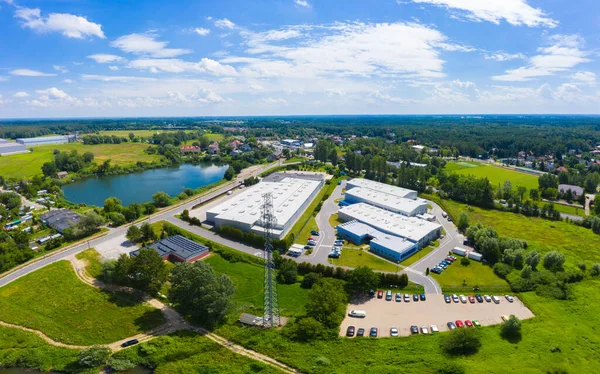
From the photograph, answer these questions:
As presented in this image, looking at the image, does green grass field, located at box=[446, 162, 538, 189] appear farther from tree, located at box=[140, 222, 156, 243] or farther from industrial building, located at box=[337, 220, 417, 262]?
tree, located at box=[140, 222, 156, 243]

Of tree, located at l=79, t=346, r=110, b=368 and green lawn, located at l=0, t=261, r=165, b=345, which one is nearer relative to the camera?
tree, located at l=79, t=346, r=110, b=368

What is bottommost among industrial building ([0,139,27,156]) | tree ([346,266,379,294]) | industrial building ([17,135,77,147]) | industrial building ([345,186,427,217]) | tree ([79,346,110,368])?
tree ([79,346,110,368])

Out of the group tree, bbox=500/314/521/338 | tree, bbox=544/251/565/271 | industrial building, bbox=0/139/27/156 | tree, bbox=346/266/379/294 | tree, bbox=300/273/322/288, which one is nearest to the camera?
tree, bbox=500/314/521/338

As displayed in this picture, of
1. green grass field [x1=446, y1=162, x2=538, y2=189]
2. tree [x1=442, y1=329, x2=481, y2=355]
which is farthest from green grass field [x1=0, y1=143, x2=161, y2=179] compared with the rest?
green grass field [x1=446, y1=162, x2=538, y2=189]

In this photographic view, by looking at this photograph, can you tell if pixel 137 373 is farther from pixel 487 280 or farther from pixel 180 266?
pixel 487 280

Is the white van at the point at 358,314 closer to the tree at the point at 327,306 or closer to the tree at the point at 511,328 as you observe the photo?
the tree at the point at 327,306

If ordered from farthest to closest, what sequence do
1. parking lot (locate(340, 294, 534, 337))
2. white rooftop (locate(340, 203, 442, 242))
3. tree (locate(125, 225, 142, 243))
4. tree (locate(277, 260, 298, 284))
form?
white rooftop (locate(340, 203, 442, 242)), tree (locate(125, 225, 142, 243)), tree (locate(277, 260, 298, 284)), parking lot (locate(340, 294, 534, 337))

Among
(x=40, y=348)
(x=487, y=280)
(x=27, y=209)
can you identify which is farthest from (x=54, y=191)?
(x=487, y=280)
